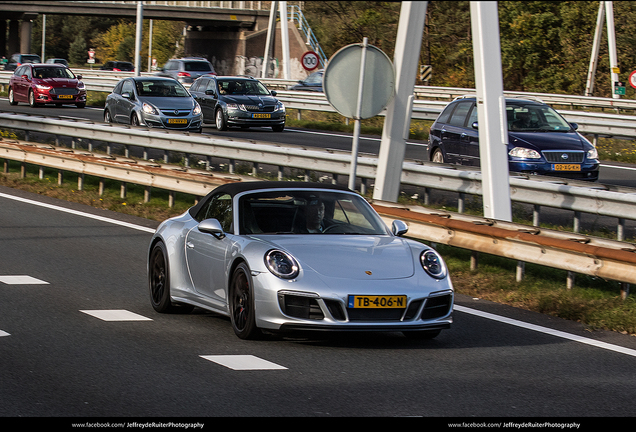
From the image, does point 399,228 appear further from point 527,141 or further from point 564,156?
point 564,156

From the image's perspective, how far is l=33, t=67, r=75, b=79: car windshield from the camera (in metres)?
38.4

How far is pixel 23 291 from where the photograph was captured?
9.56 m

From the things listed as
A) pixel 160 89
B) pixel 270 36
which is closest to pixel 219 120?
pixel 160 89

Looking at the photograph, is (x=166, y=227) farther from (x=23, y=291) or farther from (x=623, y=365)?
(x=623, y=365)

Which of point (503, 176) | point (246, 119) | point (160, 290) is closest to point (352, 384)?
point (160, 290)

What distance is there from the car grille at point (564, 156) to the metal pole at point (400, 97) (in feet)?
16.6

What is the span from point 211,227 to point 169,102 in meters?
19.3

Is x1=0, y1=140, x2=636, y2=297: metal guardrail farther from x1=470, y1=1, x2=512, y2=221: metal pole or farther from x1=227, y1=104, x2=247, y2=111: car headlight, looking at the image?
x1=227, y1=104, x2=247, y2=111: car headlight

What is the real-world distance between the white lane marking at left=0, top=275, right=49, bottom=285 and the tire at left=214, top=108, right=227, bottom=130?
20006 millimetres

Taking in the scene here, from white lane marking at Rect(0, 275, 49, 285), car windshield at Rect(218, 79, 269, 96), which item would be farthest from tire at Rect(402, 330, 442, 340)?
car windshield at Rect(218, 79, 269, 96)

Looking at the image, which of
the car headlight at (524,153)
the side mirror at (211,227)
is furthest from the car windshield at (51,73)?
the side mirror at (211,227)

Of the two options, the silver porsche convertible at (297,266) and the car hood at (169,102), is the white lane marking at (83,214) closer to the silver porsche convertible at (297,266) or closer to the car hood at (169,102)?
the silver porsche convertible at (297,266)
